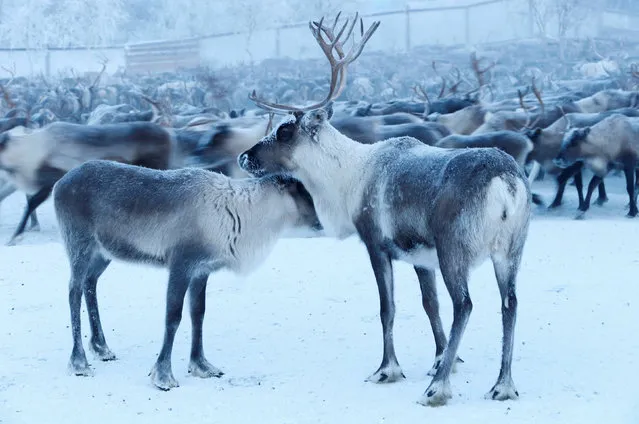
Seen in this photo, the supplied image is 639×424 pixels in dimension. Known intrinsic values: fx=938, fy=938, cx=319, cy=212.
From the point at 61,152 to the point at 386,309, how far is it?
5671 millimetres

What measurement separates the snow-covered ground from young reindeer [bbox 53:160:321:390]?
32 cm

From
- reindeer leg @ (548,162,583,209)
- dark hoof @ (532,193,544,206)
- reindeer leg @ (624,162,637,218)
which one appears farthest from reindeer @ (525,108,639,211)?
reindeer leg @ (624,162,637,218)

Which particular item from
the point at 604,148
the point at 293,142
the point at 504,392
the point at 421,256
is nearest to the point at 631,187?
the point at 604,148

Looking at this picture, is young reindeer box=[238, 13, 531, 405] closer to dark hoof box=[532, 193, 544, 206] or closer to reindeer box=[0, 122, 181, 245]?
reindeer box=[0, 122, 181, 245]

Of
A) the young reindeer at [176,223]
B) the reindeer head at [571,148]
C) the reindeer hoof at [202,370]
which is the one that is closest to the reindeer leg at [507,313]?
the young reindeer at [176,223]

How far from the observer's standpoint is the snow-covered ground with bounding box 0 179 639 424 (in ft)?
13.3

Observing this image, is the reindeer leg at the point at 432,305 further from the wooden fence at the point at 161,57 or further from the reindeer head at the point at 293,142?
the wooden fence at the point at 161,57

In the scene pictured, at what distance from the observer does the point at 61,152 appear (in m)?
9.25

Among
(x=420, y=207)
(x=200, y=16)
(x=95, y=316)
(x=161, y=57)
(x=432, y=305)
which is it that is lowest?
(x=161, y=57)

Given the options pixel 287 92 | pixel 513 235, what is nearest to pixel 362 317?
pixel 513 235

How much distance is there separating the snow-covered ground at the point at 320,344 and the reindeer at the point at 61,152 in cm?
178

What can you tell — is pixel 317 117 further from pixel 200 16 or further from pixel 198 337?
pixel 200 16

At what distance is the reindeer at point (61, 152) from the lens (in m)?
9.19

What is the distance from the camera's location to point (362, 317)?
561 centimetres
